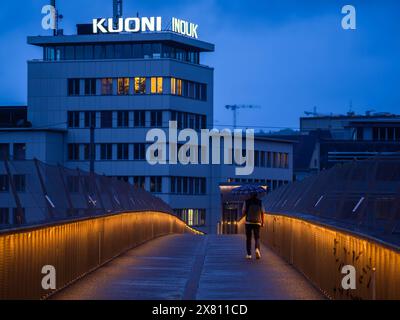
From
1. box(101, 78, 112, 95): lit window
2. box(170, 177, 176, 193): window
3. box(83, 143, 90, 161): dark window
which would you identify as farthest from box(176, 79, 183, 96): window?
box(83, 143, 90, 161): dark window

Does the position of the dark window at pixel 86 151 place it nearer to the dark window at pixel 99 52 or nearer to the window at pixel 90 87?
the window at pixel 90 87

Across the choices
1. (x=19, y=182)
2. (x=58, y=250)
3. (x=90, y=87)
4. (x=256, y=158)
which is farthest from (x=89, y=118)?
(x=19, y=182)

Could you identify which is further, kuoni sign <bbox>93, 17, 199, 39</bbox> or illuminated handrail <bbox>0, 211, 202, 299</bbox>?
kuoni sign <bbox>93, 17, 199, 39</bbox>

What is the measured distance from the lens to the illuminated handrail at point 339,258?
39.3ft

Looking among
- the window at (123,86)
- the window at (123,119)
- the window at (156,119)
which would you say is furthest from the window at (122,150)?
the window at (123,86)

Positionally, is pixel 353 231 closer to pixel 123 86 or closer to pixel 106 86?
pixel 123 86

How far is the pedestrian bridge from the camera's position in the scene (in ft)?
44.3

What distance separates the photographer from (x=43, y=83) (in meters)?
111

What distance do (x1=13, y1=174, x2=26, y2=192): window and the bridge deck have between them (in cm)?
183

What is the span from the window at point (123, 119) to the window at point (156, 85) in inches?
153

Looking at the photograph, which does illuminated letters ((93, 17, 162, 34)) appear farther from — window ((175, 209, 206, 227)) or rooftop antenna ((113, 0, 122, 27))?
window ((175, 209, 206, 227))

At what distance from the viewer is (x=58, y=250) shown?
1733cm

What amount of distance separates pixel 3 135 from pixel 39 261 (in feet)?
308

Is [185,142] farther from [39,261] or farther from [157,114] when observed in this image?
[39,261]
